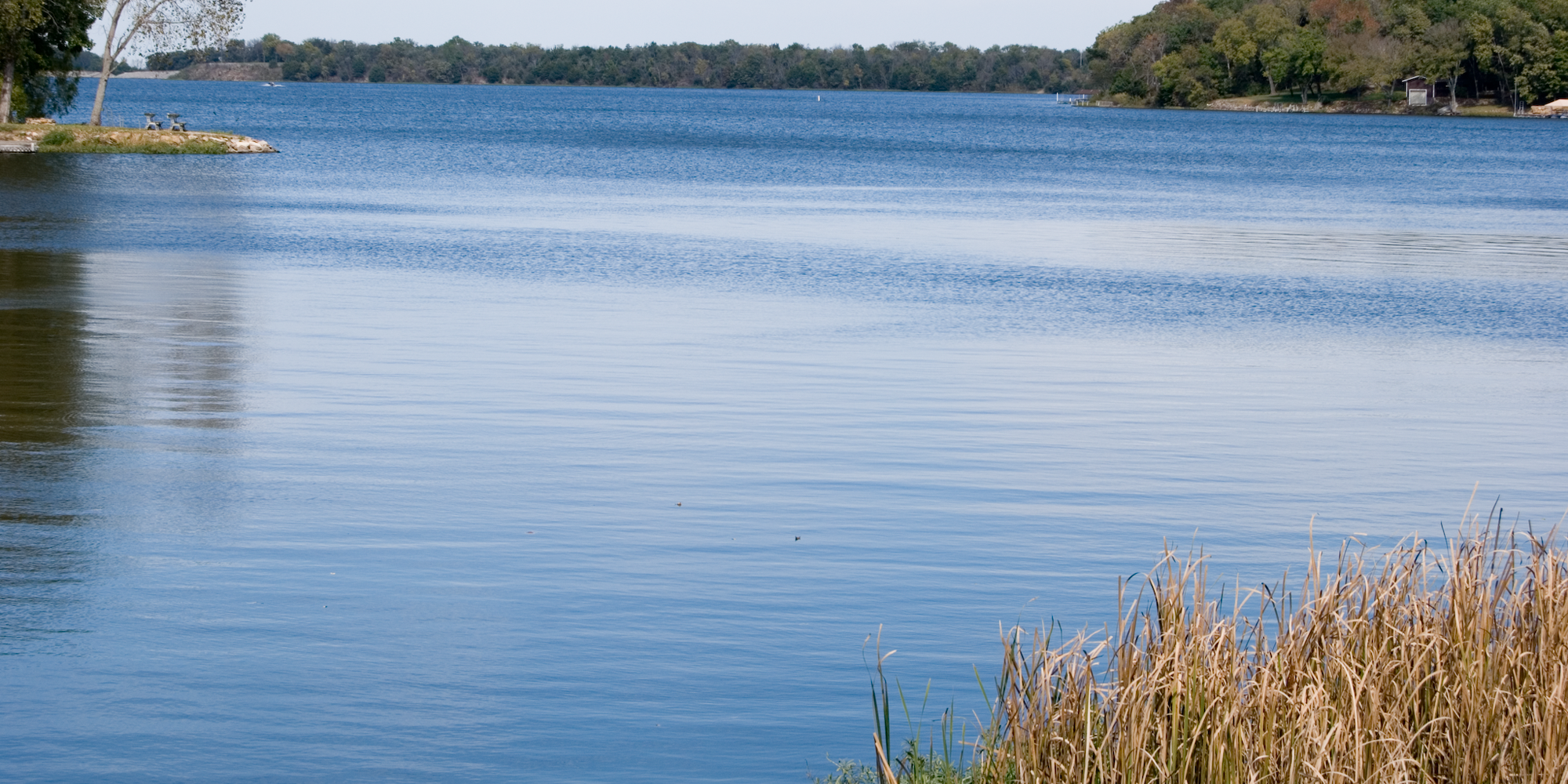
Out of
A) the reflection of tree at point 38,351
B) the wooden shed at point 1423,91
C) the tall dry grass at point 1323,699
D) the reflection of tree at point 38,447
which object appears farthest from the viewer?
the wooden shed at point 1423,91

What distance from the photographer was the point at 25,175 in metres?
41.1

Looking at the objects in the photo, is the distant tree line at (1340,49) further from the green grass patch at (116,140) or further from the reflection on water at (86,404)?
the reflection on water at (86,404)

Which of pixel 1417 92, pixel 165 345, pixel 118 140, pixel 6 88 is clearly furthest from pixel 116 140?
pixel 1417 92

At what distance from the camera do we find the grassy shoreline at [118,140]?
53.2m

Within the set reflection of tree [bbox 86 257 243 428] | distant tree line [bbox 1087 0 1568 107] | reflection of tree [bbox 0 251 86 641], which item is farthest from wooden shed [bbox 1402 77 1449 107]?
reflection of tree [bbox 0 251 86 641]

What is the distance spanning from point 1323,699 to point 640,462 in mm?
6804

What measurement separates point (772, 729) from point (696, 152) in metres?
69.0

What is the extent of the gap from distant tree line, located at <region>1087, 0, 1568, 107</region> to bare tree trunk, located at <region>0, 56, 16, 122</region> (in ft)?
410

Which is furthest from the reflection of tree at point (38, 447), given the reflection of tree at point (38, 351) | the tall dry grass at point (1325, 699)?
the tall dry grass at point (1325, 699)

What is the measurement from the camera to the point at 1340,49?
515 ft

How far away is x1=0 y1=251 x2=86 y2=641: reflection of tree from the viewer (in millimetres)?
7805

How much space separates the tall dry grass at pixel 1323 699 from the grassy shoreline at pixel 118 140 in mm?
54320

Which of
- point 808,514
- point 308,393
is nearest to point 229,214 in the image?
point 308,393

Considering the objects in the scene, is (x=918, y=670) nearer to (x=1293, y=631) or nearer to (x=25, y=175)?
(x=1293, y=631)
